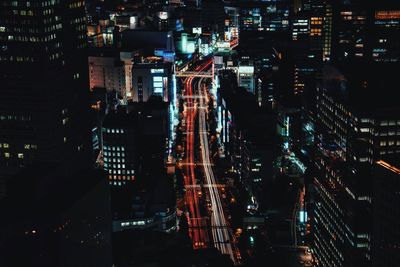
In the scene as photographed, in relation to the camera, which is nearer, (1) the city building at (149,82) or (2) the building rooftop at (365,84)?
(2) the building rooftop at (365,84)

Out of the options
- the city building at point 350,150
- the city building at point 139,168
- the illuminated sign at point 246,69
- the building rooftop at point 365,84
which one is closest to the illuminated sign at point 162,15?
the illuminated sign at point 246,69

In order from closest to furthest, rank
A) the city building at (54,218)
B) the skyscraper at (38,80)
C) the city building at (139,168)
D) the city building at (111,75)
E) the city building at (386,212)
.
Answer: the city building at (54,218)
the city building at (386,212)
the skyscraper at (38,80)
the city building at (139,168)
the city building at (111,75)

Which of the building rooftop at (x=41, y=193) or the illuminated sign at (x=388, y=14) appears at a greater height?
the illuminated sign at (x=388, y=14)

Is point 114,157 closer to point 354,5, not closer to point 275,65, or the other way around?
point 354,5

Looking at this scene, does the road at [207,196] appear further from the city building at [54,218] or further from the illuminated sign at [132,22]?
the illuminated sign at [132,22]

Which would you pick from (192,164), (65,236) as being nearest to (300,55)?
(192,164)

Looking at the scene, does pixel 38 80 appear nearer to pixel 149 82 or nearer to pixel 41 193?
pixel 41 193

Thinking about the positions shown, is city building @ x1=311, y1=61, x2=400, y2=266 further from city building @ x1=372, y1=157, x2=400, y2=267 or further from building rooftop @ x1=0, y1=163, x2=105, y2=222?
building rooftop @ x1=0, y1=163, x2=105, y2=222
